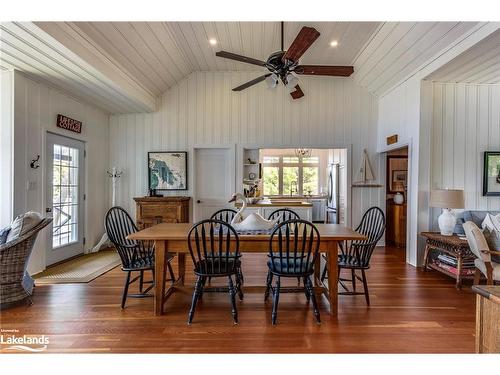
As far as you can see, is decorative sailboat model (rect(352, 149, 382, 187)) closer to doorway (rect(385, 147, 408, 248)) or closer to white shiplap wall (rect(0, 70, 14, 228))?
doorway (rect(385, 147, 408, 248))

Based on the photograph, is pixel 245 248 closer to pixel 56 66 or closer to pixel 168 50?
pixel 56 66

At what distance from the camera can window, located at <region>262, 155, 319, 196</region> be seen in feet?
32.0

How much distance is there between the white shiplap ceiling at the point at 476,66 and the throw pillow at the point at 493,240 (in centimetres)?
211

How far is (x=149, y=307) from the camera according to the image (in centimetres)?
293

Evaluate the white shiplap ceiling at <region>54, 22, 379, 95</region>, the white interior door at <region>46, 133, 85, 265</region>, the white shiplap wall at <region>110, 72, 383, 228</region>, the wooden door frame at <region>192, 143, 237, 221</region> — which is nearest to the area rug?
the white interior door at <region>46, 133, 85, 265</region>

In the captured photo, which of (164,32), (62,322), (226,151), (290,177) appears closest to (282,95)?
(226,151)

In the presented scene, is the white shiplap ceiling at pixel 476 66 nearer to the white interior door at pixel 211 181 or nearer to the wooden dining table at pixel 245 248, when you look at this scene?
the wooden dining table at pixel 245 248

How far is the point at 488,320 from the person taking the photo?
128 cm

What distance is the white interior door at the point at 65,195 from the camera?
4.35m

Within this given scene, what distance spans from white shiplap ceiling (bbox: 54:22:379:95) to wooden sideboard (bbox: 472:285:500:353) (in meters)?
3.80
